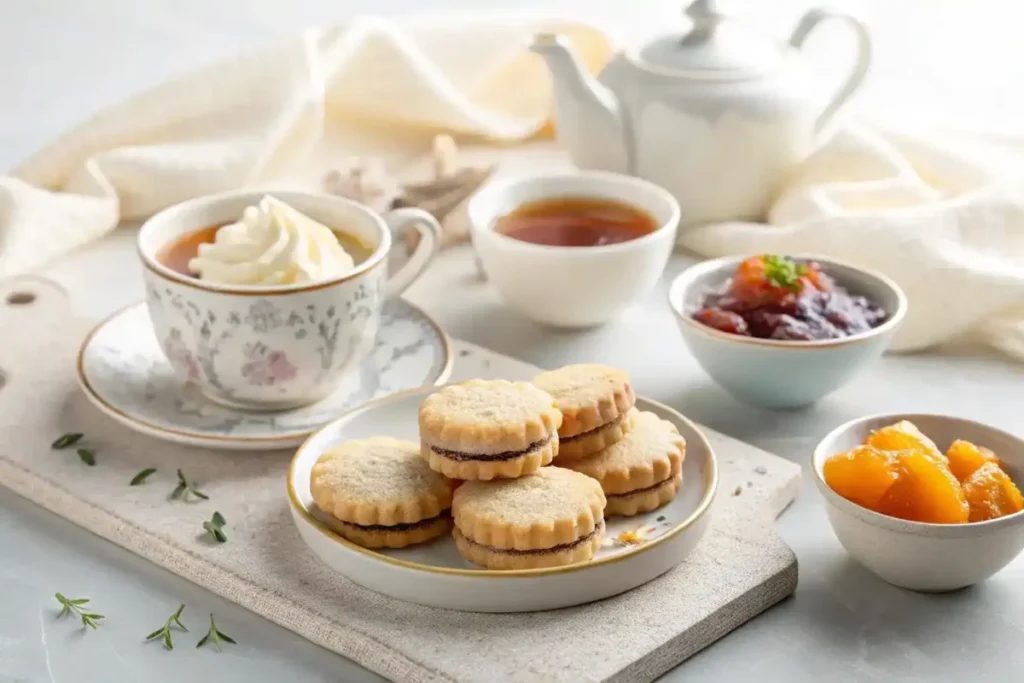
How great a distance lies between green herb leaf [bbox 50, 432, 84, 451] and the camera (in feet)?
5.19

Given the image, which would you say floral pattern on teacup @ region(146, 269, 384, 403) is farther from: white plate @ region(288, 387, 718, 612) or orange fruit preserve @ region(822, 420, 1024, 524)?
orange fruit preserve @ region(822, 420, 1024, 524)

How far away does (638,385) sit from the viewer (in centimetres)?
183

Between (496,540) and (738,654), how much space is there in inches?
10.0

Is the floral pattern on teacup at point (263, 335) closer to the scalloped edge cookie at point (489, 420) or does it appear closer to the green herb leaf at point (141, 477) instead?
the green herb leaf at point (141, 477)

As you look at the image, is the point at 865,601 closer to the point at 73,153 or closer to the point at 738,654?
the point at 738,654

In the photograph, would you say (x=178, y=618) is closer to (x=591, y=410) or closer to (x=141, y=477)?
(x=141, y=477)

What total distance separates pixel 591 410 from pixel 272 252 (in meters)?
0.46

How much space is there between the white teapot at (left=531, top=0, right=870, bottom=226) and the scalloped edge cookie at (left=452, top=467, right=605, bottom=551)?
0.91 metres

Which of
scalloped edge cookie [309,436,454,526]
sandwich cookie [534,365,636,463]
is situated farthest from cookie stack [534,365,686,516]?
scalloped edge cookie [309,436,454,526]

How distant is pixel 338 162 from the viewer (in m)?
2.50

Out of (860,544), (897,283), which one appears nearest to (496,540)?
(860,544)

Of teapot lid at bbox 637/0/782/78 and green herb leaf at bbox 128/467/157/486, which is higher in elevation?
teapot lid at bbox 637/0/782/78

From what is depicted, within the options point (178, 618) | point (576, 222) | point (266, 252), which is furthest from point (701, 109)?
point (178, 618)

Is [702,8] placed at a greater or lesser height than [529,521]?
greater
